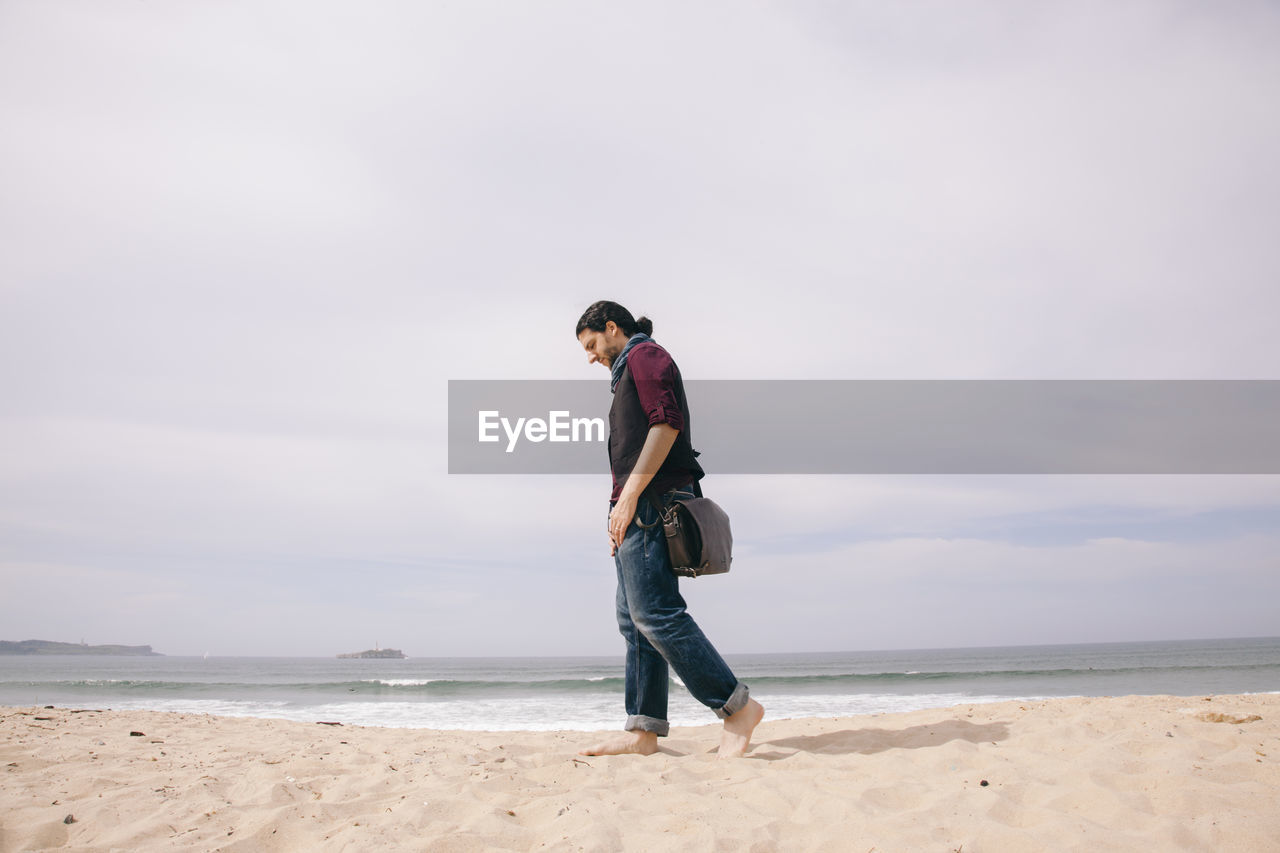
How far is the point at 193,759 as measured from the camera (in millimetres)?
3156

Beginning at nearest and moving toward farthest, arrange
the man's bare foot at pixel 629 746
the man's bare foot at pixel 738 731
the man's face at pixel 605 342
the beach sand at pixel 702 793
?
the beach sand at pixel 702 793
the man's bare foot at pixel 738 731
the man's bare foot at pixel 629 746
the man's face at pixel 605 342

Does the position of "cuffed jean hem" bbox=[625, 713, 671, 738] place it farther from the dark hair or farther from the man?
the dark hair

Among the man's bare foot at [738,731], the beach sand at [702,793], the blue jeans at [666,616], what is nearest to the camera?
the beach sand at [702,793]

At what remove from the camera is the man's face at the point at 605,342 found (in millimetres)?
3180

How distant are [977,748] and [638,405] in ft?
6.10

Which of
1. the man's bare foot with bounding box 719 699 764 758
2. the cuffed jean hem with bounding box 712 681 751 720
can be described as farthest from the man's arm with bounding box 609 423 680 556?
the man's bare foot with bounding box 719 699 764 758

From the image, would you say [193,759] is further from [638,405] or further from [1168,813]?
[1168,813]

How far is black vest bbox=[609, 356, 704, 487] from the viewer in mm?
2938

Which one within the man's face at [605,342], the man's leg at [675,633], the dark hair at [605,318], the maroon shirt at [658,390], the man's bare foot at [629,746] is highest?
the dark hair at [605,318]

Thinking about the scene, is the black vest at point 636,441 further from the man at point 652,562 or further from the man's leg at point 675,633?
the man's leg at point 675,633

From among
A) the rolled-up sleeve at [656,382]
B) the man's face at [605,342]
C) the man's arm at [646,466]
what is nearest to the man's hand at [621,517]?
Answer: the man's arm at [646,466]

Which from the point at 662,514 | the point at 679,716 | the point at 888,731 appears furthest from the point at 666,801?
the point at 679,716

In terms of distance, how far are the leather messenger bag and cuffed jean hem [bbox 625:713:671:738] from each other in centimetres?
70

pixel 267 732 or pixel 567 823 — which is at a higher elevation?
pixel 567 823
